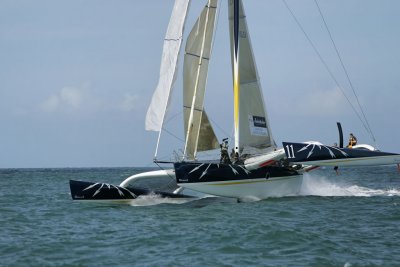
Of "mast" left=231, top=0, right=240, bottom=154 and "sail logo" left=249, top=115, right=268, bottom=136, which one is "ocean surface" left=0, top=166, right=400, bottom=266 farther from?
"mast" left=231, top=0, right=240, bottom=154

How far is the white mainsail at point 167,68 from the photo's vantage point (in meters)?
25.5

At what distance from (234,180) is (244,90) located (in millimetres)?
3763

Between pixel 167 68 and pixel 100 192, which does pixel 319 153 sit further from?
pixel 100 192

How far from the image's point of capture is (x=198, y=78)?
2684 centimetres

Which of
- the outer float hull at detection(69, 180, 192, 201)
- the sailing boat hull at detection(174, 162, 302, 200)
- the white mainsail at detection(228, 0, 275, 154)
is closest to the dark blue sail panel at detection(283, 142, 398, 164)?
the sailing boat hull at detection(174, 162, 302, 200)

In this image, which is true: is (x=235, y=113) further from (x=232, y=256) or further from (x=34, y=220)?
(x=232, y=256)

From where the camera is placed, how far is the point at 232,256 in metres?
15.1

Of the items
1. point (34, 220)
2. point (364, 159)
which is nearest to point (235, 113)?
point (364, 159)

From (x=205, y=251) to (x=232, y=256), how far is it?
83 centimetres

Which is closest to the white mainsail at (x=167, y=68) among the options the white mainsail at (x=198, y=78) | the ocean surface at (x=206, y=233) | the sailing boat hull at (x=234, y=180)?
the white mainsail at (x=198, y=78)

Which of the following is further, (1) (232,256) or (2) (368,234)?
(2) (368,234)

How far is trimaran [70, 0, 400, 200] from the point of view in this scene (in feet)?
81.7

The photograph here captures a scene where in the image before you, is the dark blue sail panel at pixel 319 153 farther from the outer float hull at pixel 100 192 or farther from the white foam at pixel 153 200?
the outer float hull at pixel 100 192

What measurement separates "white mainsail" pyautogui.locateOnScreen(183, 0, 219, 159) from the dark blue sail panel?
3429 mm
